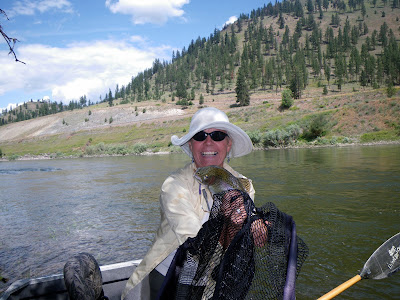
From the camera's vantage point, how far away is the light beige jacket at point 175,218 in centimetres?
214

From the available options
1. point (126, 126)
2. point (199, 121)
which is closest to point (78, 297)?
point (199, 121)

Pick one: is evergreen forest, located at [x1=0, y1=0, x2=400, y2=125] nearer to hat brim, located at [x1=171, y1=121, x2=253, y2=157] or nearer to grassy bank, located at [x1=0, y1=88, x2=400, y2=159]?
grassy bank, located at [x1=0, y1=88, x2=400, y2=159]

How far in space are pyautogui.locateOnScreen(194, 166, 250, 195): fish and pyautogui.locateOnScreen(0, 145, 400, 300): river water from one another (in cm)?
407

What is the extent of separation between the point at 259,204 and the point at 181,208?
1070 cm

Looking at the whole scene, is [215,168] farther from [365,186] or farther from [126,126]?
[126,126]

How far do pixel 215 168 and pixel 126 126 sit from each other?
3543 inches

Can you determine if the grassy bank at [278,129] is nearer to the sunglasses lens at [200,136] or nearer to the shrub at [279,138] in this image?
the shrub at [279,138]

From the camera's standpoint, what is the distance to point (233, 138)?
3162mm

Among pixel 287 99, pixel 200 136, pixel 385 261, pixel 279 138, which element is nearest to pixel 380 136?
pixel 279 138

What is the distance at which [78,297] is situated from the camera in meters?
2.29

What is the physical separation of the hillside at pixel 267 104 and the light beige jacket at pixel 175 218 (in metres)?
46.7

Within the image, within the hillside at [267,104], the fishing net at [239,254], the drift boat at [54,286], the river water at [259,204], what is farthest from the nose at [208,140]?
the hillside at [267,104]

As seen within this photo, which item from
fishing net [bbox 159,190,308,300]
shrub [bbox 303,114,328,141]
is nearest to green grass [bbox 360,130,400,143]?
shrub [bbox 303,114,328,141]

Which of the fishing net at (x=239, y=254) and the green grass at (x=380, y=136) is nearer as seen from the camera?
the fishing net at (x=239, y=254)
